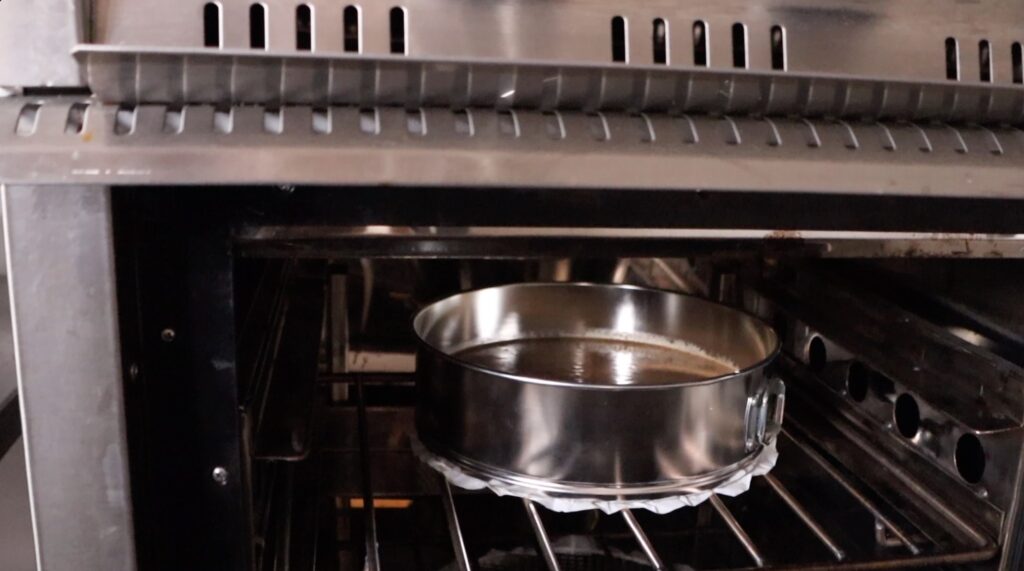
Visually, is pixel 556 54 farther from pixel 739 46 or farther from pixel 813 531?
pixel 813 531

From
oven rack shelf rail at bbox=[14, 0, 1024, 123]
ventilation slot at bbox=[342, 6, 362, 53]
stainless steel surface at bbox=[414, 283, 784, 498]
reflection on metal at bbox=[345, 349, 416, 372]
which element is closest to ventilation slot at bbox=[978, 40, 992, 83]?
oven rack shelf rail at bbox=[14, 0, 1024, 123]

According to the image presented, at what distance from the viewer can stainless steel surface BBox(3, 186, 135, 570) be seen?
0.38m

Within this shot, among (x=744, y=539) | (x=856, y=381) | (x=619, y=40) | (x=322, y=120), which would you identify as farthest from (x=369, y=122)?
(x=856, y=381)

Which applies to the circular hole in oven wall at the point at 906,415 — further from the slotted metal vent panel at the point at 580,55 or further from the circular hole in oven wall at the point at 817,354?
the slotted metal vent panel at the point at 580,55

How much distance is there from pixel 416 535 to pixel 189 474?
30cm

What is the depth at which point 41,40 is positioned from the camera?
388 mm

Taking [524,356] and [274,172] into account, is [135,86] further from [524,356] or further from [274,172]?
[524,356]

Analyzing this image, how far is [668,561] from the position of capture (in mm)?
715

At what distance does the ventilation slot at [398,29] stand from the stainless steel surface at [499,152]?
29mm

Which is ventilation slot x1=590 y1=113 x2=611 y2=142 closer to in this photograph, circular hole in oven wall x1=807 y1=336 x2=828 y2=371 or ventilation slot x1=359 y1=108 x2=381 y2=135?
ventilation slot x1=359 y1=108 x2=381 y2=135

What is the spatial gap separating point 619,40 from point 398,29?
0.11 metres

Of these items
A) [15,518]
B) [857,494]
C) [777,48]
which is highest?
[777,48]

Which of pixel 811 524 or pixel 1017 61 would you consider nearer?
pixel 1017 61

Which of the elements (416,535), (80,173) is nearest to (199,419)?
(80,173)
